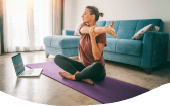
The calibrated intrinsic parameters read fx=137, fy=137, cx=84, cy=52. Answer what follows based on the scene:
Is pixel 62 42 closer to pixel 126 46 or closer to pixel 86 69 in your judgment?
pixel 126 46

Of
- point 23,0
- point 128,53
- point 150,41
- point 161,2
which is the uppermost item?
point 23,0

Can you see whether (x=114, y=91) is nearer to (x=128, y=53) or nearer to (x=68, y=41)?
(x=128, y=53)

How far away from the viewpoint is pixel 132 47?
209 centimetres

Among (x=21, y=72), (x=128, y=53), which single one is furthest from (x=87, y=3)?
(x=21, y=72)

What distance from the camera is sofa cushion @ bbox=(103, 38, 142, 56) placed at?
2.04 meters

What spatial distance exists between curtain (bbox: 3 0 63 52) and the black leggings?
252 cm

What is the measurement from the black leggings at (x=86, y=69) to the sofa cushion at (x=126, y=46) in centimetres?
88

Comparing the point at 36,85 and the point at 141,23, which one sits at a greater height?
the point at 141,23

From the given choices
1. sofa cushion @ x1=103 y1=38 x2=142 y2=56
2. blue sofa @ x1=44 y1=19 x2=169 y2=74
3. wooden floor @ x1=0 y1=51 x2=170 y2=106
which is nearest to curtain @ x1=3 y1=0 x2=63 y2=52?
blue sofa @ x1=44 y1=19 x2=169 y2=74

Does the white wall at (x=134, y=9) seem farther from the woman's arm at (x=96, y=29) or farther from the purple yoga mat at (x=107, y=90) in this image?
the woman's arm at (x=96, y=29)

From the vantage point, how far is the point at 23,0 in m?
3.65

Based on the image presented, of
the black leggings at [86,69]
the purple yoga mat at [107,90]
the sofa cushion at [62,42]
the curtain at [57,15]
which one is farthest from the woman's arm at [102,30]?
the curtain at [57,15]

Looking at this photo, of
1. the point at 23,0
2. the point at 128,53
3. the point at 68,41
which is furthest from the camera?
the point at 23,0

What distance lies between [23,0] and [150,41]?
3330 millimetres
